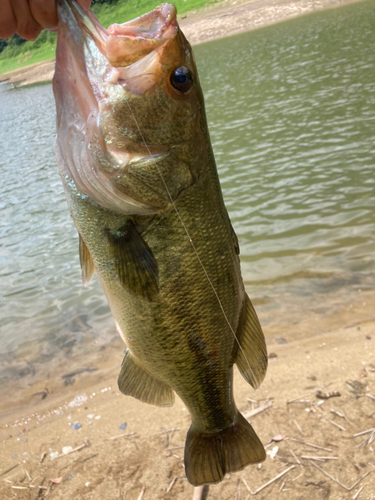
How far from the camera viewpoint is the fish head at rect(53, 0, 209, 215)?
5.92 feet

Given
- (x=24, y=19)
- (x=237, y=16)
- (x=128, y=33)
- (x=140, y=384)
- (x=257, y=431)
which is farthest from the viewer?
(x=237, y=16)

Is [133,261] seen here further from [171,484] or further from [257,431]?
[257,431]

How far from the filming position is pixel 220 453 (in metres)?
2.52

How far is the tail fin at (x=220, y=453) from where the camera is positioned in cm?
247

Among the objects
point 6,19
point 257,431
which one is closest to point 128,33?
point 6,19

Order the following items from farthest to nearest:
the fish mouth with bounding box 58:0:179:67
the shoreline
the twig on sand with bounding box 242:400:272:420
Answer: the shoreline → the twig on sand with bounding box 242:400:272:420 → the fish mouth with bounding box 58:0:179:67

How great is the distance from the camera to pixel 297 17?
114 feet

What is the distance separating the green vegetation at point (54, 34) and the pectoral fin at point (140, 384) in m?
51.7

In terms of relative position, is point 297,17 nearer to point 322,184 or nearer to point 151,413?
point 322,184

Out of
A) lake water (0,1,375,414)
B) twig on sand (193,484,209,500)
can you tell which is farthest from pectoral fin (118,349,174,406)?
lake water (0,1,375,414)

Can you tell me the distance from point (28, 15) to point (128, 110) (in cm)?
53

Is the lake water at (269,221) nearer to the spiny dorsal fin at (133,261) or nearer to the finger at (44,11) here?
the spiny dorsal fin at (133,261)

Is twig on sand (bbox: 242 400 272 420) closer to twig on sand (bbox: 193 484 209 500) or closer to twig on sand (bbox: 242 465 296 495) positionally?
twig on sand (bbox: 242 465 296 495)

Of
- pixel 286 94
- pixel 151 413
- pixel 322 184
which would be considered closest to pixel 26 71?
pixel 286 94
